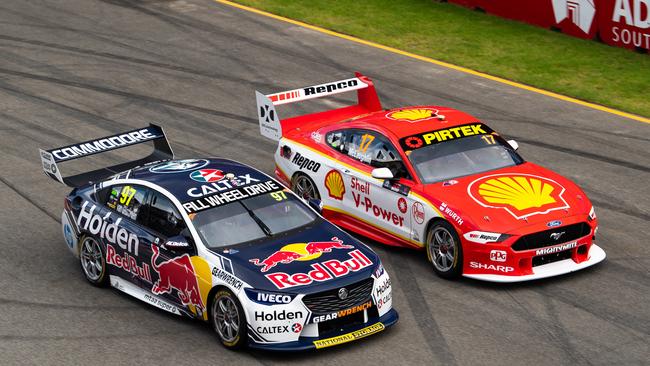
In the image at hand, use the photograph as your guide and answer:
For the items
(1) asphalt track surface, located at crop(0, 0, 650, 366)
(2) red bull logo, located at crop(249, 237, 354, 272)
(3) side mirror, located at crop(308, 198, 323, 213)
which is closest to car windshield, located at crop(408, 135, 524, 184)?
(1) asphalt track surface, located at crop(0, 0, 650, 366)

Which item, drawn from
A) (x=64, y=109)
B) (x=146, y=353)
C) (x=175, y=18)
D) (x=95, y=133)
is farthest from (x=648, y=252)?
(x=175, y=18)

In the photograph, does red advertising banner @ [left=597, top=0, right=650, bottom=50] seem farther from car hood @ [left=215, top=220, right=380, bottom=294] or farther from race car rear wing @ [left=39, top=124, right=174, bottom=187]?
car hood @ [left=215, top=220, right=380, bottom=294]

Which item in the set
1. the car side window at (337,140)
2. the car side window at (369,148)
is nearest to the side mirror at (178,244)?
the car side window at (369,148)

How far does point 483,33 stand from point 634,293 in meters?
12.1

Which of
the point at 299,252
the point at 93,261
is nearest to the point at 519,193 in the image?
the point at 299,252

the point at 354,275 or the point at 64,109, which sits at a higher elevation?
the point at 354,275

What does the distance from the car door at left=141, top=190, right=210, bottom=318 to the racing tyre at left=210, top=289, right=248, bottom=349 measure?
9.9 inches

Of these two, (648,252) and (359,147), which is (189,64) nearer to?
(359,147)

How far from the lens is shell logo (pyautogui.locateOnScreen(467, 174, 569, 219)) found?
42.9 ft

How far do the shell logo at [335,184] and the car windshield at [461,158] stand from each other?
117 centimetres

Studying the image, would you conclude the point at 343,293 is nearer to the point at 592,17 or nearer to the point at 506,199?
the point at 506,199

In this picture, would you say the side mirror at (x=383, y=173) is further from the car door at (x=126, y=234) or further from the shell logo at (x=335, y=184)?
the car door at (x=126, y=234)

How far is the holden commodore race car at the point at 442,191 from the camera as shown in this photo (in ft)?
Answer: 42.0

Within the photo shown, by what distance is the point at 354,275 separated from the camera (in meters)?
11.4
